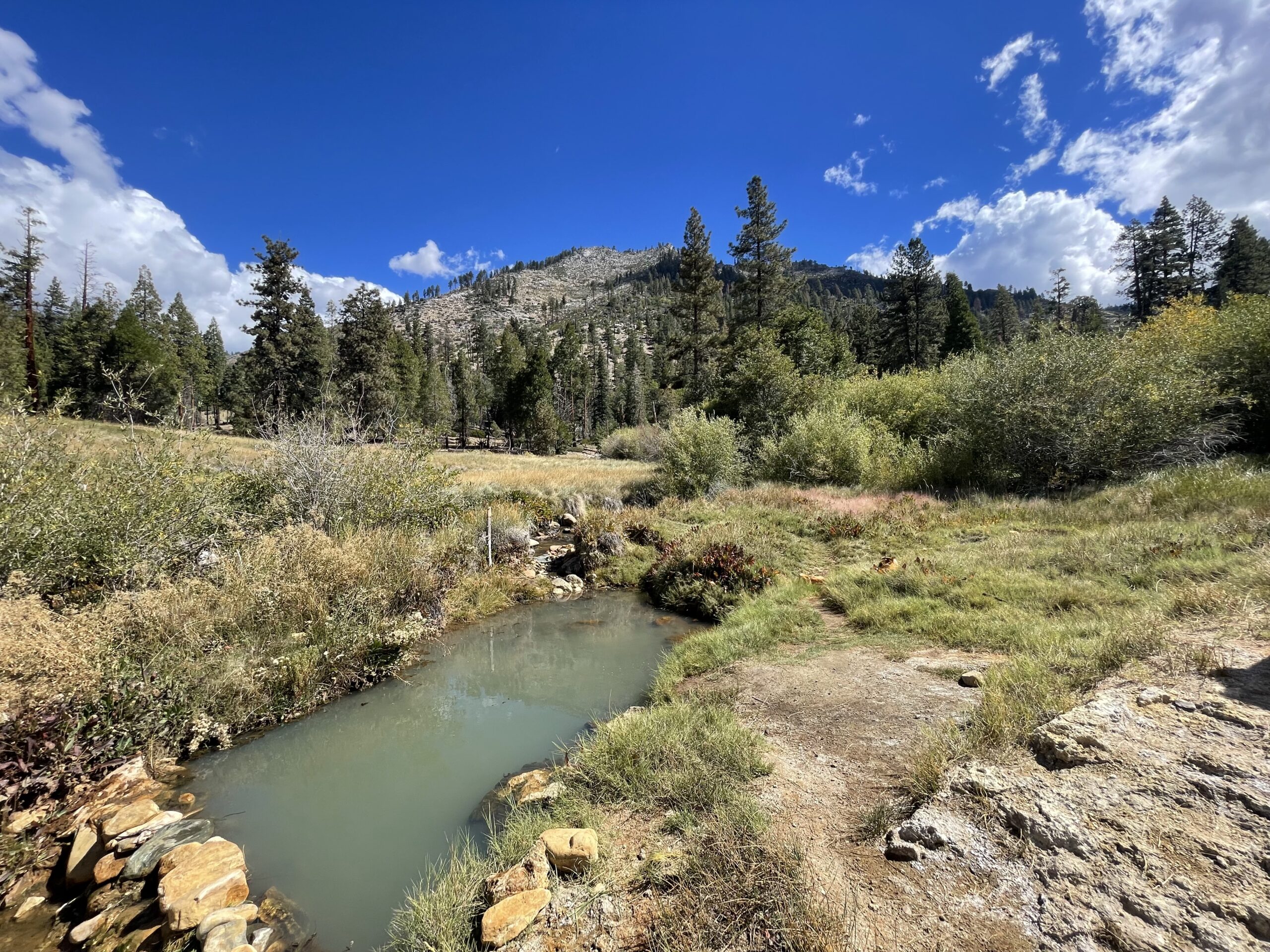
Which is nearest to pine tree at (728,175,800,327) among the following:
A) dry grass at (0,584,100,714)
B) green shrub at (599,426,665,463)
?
green shrub at (599,426,665,463)

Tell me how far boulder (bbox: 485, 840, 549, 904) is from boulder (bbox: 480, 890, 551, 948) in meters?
0.08

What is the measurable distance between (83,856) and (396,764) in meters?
2.42

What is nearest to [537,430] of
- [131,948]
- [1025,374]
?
[1025,374]

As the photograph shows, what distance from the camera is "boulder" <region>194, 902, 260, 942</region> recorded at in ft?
11.1

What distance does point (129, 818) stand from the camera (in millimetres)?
4305

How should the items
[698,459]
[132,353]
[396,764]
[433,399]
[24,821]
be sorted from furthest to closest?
[433,399]
[132,353]
[698,459]
[396,764]
[24,821]

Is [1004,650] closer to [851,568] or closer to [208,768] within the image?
[851,568]

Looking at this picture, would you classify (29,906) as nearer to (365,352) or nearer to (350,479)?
(350,479)

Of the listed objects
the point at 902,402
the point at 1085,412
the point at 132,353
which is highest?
the point at 132,353

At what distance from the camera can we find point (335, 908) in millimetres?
3828

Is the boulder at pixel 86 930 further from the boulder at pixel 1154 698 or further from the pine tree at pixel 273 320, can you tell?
the pine tree at pixel 273 320

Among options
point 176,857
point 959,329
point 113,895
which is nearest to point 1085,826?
point 176,857

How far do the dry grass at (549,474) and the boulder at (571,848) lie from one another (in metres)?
12.0

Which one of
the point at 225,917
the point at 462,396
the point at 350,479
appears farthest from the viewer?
the point at 462,396
